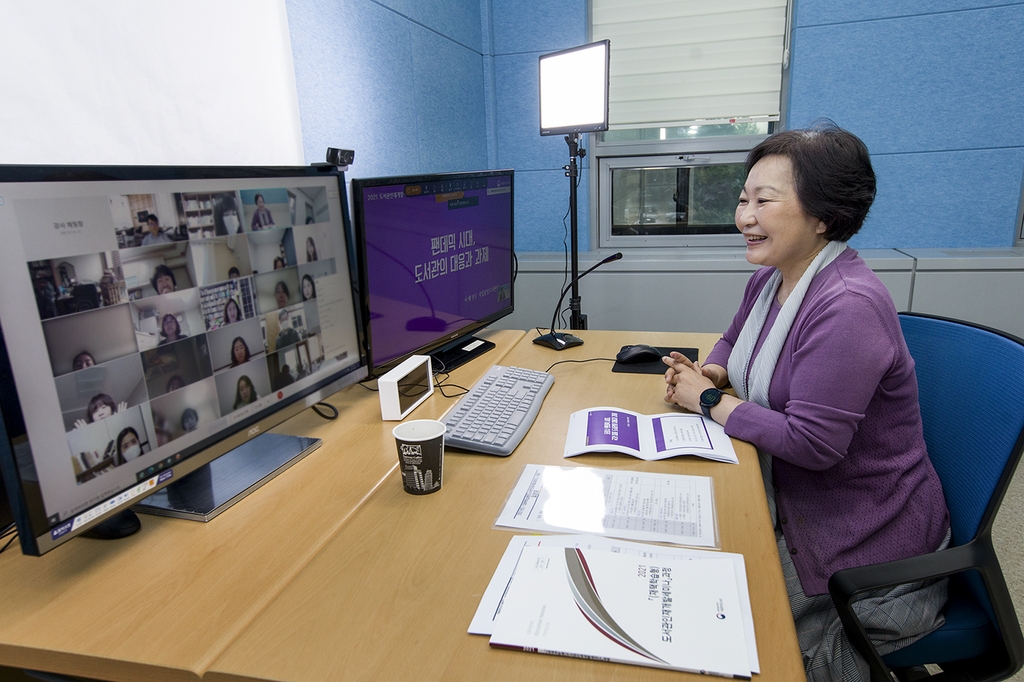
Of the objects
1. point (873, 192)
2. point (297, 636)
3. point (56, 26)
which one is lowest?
point (297, 636)

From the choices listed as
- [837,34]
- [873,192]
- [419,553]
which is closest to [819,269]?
[873,192]

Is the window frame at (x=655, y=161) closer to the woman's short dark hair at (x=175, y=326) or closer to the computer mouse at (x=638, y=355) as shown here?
the computer mouse at (x=638, y=355)

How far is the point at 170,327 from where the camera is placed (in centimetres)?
92

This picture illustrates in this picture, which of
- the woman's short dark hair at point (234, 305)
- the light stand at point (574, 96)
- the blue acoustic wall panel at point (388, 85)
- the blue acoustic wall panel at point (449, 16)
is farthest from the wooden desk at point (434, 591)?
the blue acoustic wall panel at point (449, 16)

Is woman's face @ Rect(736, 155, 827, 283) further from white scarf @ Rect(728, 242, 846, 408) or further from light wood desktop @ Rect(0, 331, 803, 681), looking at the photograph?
light wood desktop @ Rect(0, 331, 803, 681)

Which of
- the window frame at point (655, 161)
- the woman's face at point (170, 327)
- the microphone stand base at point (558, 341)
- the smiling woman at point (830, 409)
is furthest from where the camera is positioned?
the window frame at point (655, 161)

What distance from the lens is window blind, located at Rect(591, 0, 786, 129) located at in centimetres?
309

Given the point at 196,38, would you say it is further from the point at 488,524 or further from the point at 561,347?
the point at 488,524

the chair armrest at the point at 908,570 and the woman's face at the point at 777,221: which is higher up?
the woman's face at the point at 777,221

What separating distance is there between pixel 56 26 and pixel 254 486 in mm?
998

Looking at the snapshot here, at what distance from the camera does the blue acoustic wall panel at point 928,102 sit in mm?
2783

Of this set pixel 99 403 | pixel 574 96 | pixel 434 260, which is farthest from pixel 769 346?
pixel 574 96

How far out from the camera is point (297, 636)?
2.43ft

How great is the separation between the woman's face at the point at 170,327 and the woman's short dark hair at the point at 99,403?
121mm
